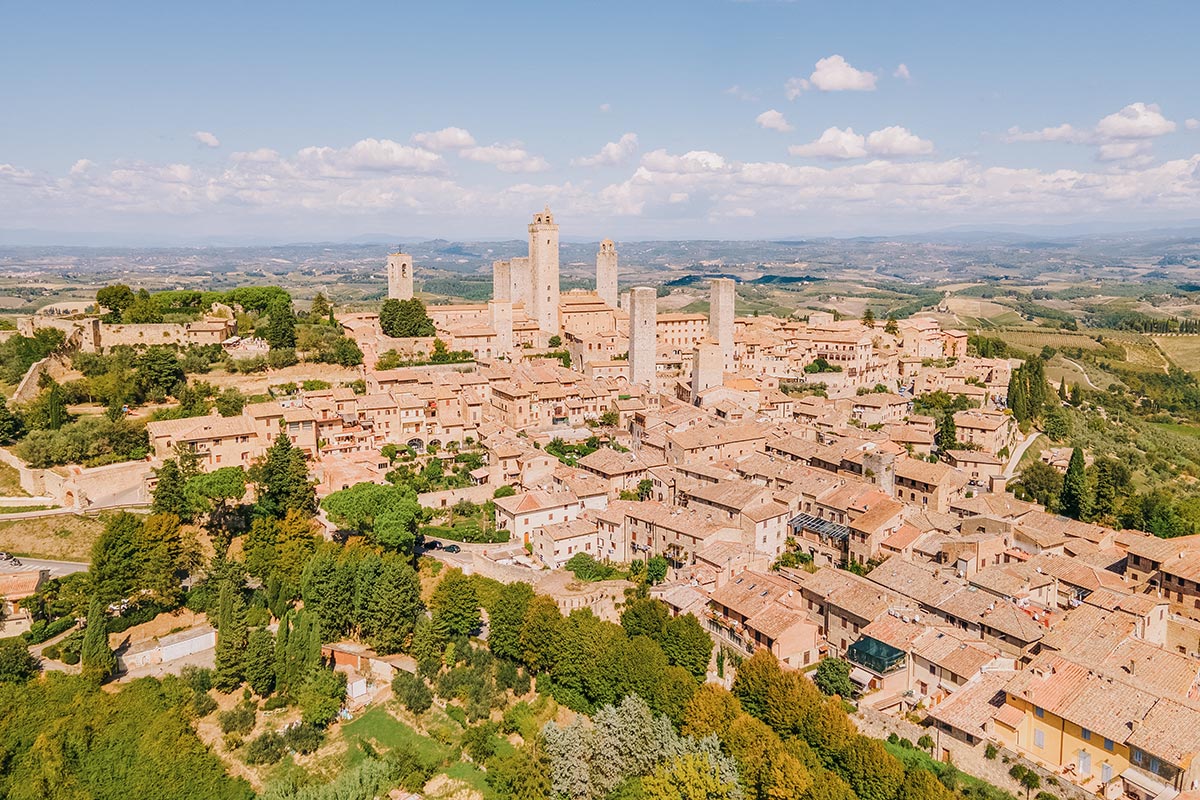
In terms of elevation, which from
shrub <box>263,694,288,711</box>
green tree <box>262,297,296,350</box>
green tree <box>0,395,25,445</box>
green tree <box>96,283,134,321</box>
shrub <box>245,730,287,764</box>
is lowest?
shrub <box>245,730,287,764</box>

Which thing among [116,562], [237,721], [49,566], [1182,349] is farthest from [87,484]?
[1182,349]

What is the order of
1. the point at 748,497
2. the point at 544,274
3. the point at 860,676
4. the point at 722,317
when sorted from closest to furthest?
1. the point at 860,676
2. the point at 748,497
3. the point at 722,317
4. the point at 544,274

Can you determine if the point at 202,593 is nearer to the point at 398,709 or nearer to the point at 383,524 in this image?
the point at 383,524

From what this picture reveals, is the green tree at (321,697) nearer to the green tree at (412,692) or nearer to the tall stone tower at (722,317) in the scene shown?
the green tree at (412,692)

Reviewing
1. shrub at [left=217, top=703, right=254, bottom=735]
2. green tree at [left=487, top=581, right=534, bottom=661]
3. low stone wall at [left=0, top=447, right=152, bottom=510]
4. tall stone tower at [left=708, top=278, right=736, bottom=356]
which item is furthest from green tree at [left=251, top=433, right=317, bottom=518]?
tall stone tower at [left=708, top=278, right=736, bottom=356]

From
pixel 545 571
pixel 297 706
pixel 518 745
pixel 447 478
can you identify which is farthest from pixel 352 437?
pixel 518 745

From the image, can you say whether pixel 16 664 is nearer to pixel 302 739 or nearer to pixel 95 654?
pixel 95 654

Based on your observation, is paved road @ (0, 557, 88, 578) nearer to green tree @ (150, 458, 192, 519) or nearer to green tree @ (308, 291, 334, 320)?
green tree @ (150, 458, 192, 519)

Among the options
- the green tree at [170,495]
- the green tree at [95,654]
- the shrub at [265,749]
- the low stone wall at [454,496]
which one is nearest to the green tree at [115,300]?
the green tree at [170,495]
